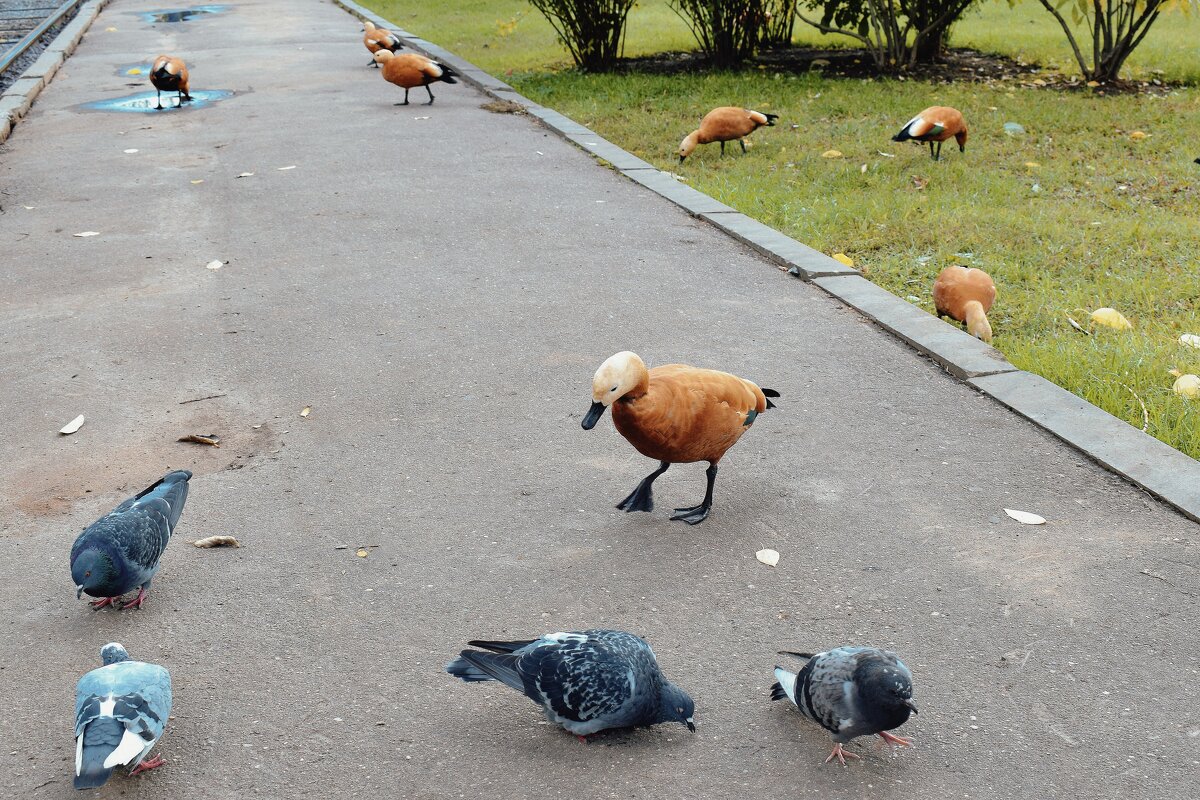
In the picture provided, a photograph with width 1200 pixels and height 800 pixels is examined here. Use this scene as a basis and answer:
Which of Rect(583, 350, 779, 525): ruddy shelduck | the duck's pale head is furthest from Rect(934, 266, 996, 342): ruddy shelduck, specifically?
the duck's pale head

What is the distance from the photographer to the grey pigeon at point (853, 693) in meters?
2.71

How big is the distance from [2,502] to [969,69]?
494 inches

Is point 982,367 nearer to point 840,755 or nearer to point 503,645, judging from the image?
point 840,755

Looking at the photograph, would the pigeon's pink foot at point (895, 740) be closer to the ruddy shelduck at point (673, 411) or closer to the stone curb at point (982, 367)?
the ruddy shelduck at point (673, 411)

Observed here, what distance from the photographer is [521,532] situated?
158 inches

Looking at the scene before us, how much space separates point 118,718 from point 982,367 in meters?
3.96

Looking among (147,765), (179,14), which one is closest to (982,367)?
(147,765)

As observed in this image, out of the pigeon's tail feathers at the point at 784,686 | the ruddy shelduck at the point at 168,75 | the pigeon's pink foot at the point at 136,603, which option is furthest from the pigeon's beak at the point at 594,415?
the ruddy shelduck at the point at 168,75

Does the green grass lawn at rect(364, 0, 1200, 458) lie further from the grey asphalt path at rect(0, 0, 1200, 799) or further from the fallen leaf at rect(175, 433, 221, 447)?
the fallen leaf at rect(175, 433, 221, 447)

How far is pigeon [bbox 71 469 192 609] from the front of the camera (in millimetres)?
3352

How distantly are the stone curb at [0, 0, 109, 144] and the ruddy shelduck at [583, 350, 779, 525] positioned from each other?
9.64m

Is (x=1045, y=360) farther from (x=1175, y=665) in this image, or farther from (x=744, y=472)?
(x=1175, y=665)

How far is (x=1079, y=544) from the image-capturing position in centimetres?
387

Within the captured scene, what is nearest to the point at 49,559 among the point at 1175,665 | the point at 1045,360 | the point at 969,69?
the point at 1175,665
